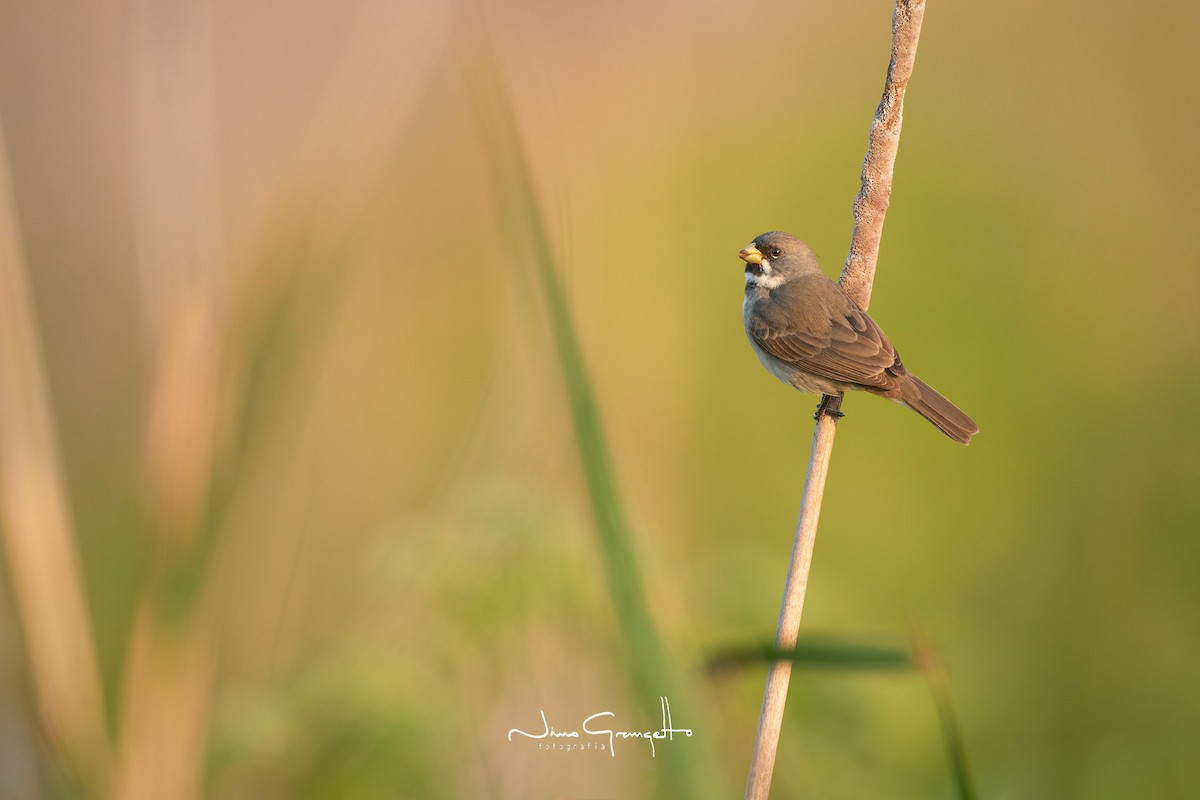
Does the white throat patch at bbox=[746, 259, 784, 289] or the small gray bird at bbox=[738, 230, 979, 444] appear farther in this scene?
the white throat patch at bbox=[746, 259, 784, 289]

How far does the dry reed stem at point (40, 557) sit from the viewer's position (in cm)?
182

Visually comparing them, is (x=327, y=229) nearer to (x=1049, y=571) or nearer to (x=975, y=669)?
(x=975, y=669)

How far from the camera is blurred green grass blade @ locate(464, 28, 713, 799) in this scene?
1.22 meters

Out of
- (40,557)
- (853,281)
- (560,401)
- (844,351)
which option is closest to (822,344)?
(844,351)

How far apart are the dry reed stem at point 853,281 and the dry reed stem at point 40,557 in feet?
3.77

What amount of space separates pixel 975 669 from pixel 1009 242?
2684 millimetres

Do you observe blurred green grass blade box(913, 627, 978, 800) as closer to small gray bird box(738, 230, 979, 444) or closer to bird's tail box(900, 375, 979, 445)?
small gray bird box(738, 230, 979, 444)

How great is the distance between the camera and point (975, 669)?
12.8 ft

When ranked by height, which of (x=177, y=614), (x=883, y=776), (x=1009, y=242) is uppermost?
(x=1009, y=242)

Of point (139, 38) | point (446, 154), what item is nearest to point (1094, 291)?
Result: point (446, 154)

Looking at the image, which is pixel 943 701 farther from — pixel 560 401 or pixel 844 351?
pixel 844 351
